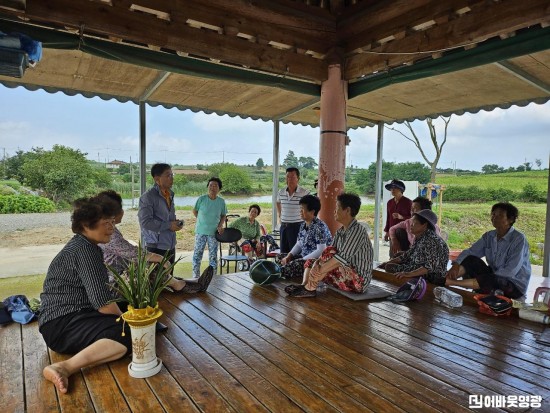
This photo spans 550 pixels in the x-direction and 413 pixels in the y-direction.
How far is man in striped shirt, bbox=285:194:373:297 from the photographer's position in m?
3.14

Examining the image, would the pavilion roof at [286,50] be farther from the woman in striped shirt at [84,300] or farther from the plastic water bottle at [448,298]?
the plastic water bottle at [448,298]

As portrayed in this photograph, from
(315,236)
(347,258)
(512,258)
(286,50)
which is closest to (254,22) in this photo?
(286,50)

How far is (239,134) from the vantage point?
8562 mm

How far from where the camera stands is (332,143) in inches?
156

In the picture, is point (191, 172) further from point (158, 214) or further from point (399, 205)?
point (399, 205)

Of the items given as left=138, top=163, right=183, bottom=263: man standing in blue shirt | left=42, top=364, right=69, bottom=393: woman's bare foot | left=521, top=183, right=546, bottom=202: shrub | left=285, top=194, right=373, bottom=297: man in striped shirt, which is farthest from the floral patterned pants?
left=521, top=183, right=546, bottom=202: shrub

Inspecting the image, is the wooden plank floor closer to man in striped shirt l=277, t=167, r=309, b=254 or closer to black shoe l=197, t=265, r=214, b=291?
black shoe l=197, t=265, r=214, b=291

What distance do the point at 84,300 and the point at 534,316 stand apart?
2.98m

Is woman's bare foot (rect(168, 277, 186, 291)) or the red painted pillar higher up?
the red painted pillar

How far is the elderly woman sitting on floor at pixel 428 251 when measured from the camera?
3.42m

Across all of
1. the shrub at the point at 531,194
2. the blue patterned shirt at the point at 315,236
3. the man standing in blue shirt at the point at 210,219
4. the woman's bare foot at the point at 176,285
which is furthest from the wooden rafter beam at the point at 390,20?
the shrub at the point at 531,194

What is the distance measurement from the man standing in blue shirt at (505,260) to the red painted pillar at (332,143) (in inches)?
55.5

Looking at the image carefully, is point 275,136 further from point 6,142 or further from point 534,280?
point 534,280

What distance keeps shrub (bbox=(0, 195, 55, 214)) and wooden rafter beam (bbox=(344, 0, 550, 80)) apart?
5.30m
